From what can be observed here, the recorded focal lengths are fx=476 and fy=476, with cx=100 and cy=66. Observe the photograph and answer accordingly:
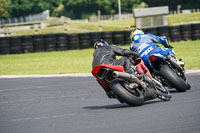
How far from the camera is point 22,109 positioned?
361 inches

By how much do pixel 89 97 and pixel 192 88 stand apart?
2270mm

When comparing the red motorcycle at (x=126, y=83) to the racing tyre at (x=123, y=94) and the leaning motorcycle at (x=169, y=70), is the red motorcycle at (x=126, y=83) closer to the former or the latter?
the racing tyre at (x=123, y=94)

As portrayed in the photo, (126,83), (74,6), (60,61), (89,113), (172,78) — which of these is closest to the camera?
(126,83)

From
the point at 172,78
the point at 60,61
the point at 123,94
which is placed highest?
the point at 123,94

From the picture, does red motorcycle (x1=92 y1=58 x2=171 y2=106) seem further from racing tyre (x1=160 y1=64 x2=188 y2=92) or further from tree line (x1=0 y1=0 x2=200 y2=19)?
tree line (x1=0 y1=0 x2=200 y2=19)

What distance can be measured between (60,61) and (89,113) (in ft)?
48.4

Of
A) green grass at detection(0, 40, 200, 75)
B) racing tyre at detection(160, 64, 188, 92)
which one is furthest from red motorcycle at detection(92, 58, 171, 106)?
green grass at detection(0, 40, 200, 75)

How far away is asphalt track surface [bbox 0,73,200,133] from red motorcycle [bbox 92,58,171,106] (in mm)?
189

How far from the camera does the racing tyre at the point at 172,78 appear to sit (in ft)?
31.2

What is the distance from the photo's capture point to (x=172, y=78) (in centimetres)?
951

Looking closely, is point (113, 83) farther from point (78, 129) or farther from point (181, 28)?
point (181, 28)

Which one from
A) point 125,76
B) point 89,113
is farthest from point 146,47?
point 89,113

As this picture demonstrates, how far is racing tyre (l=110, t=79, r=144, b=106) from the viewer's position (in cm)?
766

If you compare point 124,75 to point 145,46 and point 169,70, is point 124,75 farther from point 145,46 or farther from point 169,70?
point 145,46
